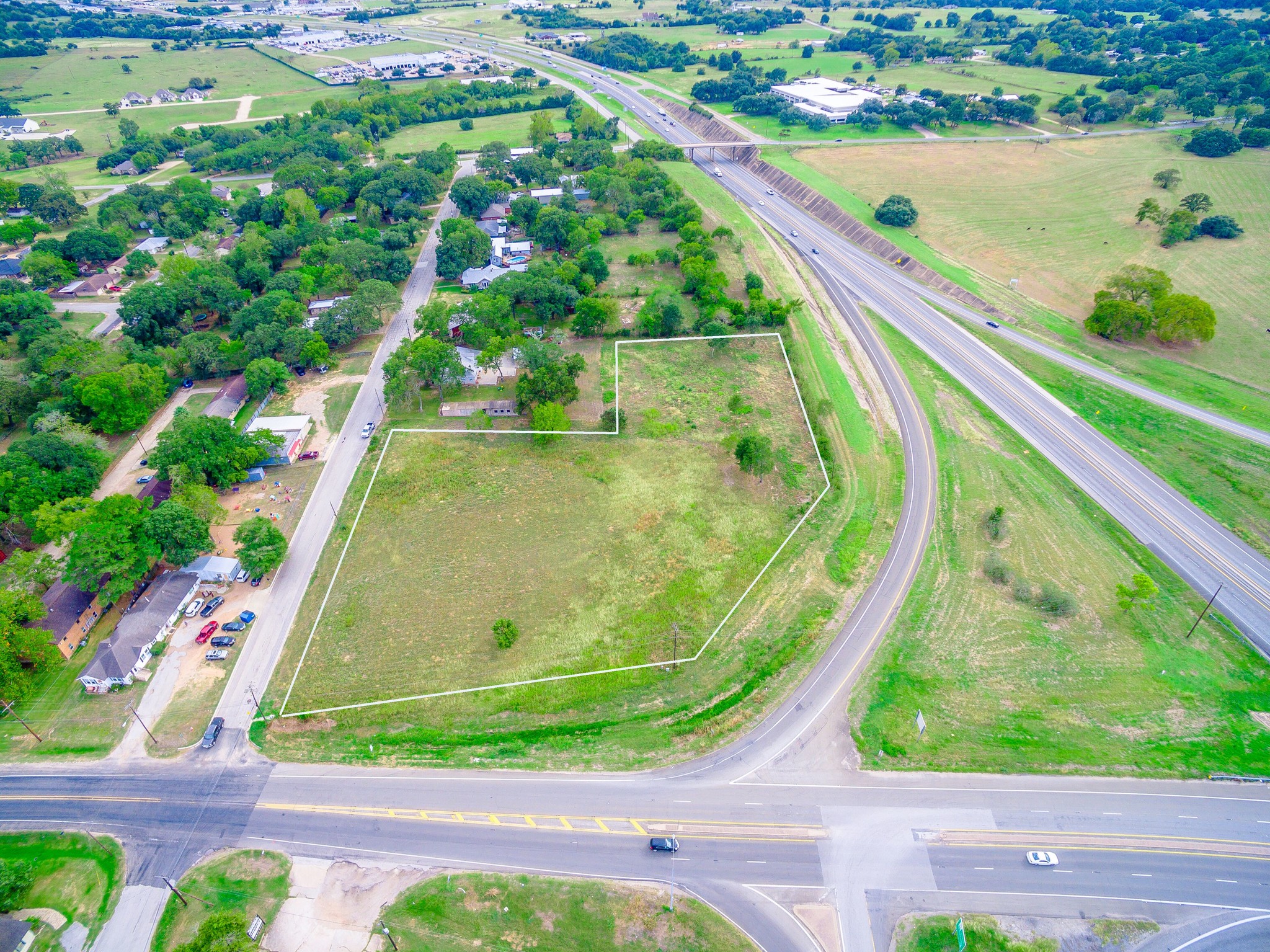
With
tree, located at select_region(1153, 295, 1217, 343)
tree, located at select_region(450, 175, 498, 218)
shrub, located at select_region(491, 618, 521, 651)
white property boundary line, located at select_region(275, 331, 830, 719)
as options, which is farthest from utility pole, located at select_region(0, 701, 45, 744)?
tree, located at select_region(1153, 295, 1217, 343)

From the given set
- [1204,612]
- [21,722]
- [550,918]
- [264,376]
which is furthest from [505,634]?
[1204,612]

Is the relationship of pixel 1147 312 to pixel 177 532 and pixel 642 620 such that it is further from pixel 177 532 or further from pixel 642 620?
pixel 177 532

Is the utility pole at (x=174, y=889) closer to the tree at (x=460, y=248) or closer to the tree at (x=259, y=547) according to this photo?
the tree at (x=259, y=547)

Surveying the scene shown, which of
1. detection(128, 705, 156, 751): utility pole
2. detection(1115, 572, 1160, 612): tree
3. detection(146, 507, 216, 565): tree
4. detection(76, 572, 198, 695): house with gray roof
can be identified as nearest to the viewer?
detection(128, 705, 156, 751): utility pole

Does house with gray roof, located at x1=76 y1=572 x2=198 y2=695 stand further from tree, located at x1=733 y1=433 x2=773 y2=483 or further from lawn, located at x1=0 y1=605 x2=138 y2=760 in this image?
tree, located at x1=733 y1=433 x2=773 y2=483

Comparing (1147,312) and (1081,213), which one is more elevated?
(1081,213)

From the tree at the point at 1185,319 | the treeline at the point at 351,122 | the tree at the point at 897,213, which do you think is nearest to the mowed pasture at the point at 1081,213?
the tree at the point at 897,213

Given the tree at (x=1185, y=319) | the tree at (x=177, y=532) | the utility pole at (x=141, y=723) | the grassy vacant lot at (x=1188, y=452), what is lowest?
the utility pole at (x=141, y=723)
